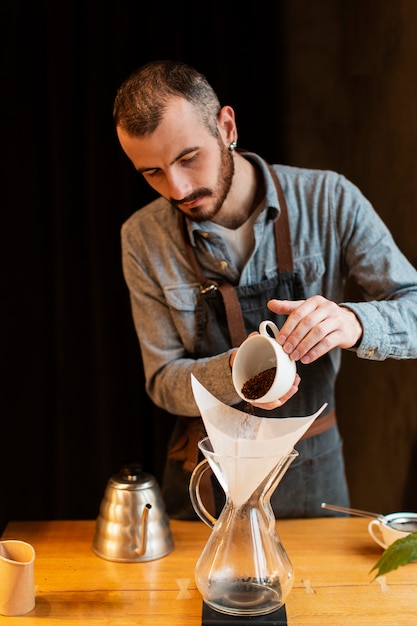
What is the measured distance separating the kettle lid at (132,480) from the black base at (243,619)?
369mm

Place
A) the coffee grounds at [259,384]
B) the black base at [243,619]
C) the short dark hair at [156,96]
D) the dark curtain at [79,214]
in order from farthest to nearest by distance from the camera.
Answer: the dark curtain at [79,214]
the short dark hair at [156,96]
the coffee grounds at [259,384]
the black base at [243,619]

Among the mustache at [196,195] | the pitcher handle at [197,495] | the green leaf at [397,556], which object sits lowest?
the pitcher handle at [197,495]

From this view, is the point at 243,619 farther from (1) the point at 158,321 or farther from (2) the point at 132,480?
(1) the point at 158,321

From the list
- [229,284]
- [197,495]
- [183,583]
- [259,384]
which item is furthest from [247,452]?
[229,284]

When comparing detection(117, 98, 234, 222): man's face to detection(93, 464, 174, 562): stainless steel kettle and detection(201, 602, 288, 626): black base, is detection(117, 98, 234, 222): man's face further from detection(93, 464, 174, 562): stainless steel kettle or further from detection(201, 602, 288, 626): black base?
detection(201, 602, 288, 626): black base

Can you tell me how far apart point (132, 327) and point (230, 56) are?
3.25 ft

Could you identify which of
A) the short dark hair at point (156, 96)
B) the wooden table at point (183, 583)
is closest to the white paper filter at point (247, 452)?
the wooden table at point (183, 583)

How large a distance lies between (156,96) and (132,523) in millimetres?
906

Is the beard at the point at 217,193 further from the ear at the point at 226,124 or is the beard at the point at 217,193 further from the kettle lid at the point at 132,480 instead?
the kettle lid at the point at 132,480

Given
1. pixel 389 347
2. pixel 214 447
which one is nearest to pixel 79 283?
pixel 389 347

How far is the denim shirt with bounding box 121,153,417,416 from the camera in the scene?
1835mm

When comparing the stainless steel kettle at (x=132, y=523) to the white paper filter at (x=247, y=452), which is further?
the stainless steel kettle at (x=132, y=523)

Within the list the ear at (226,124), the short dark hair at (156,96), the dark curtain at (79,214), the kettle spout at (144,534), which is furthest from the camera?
the dark curtain at (79,214)

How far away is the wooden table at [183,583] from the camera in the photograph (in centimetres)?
133
